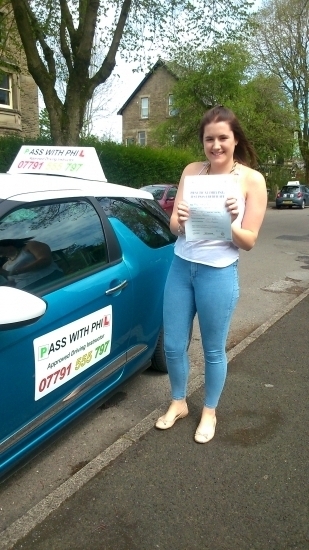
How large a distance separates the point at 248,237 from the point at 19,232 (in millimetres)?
1115

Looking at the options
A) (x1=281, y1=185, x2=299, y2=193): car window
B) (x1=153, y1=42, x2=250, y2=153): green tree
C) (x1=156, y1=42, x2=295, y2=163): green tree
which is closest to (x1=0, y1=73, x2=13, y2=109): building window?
(x1=153, y1=42, x2=250, y2=153): green tree

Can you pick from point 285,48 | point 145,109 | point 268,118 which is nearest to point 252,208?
point 268,118

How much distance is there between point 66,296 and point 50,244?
0.28m

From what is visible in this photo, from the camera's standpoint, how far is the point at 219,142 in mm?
2502

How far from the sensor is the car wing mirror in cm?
182

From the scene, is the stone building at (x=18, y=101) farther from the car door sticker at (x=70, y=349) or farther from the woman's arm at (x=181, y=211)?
the car door sticker at (x=70, y=349)

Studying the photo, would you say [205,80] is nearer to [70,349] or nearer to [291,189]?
[291,189]

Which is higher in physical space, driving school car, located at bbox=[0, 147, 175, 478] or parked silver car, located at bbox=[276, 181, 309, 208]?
driving school car, located at bbox=[0, 147, 175, 478]

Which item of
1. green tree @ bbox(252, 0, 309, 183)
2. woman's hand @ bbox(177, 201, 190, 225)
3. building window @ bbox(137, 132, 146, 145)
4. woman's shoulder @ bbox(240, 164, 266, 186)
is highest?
green tree @ bbox(252, 0, 309, 183)

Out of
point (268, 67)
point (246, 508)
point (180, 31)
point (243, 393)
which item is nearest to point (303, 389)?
point (243, 393)

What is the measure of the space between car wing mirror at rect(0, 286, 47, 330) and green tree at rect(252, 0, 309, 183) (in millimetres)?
34340

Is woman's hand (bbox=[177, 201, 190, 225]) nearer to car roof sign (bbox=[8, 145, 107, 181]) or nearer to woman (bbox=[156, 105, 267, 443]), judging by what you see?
woman (bbox=[156, 105, 267, 443])

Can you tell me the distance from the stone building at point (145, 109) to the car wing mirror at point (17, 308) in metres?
40.7

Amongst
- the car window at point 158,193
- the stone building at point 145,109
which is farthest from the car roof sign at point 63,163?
the stone building at point 145,109
